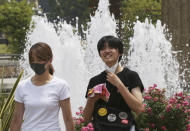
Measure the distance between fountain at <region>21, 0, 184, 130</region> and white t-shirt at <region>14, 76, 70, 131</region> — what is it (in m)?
3.46

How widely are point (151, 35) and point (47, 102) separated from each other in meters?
8.80

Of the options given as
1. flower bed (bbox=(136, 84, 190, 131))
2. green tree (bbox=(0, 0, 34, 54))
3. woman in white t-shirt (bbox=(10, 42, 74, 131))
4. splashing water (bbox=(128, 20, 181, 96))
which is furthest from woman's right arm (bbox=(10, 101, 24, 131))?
green tree (bbox=(0, 0, 34, 54))

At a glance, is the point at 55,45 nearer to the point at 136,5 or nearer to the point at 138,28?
the point at 138,28

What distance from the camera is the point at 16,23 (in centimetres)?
2484

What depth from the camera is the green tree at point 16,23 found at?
23422 millimetres

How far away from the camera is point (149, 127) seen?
12.3ft

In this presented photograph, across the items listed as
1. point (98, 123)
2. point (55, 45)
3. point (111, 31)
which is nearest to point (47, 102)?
point (98, 123)

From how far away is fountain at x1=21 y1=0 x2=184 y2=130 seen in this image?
7.44 meters

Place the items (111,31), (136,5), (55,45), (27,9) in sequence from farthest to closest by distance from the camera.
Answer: (136,5) → (27,9) → (111,31) → (55,45)

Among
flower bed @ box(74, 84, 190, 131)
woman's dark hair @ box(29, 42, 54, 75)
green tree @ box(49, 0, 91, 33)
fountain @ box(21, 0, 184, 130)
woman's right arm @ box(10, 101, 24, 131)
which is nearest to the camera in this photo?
woman's dark hair @ box(29, 42, 54, 75)

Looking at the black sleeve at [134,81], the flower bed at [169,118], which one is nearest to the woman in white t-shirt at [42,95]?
the black sleeve at [134,81]

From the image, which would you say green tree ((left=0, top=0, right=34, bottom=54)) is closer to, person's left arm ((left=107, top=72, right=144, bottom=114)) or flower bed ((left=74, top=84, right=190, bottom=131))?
flower bed ((left=74, top=84, right=190, bottom=131))

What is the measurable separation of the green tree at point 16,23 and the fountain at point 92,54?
13113 mm

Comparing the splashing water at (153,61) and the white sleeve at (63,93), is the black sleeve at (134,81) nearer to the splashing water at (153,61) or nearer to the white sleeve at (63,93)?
the white sleeve at (63,93)
